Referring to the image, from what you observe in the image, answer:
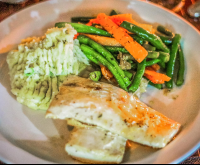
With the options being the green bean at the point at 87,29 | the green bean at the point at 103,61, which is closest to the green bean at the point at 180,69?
the green bean at the point at 103,61

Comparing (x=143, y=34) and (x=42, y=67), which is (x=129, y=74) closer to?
(x=143, y=34)

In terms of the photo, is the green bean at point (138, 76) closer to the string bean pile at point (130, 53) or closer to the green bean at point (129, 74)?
the string bean pile at point (130, 53)

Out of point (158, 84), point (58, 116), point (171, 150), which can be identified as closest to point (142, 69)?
point (158, 84)

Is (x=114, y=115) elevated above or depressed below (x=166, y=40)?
below

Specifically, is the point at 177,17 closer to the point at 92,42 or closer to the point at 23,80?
the point at 92,42

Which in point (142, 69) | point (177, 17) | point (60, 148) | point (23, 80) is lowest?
point (60, 148)

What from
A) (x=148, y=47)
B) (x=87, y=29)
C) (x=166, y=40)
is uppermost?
(x=166, y=40)

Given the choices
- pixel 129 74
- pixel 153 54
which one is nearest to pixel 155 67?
pixel 153 54
